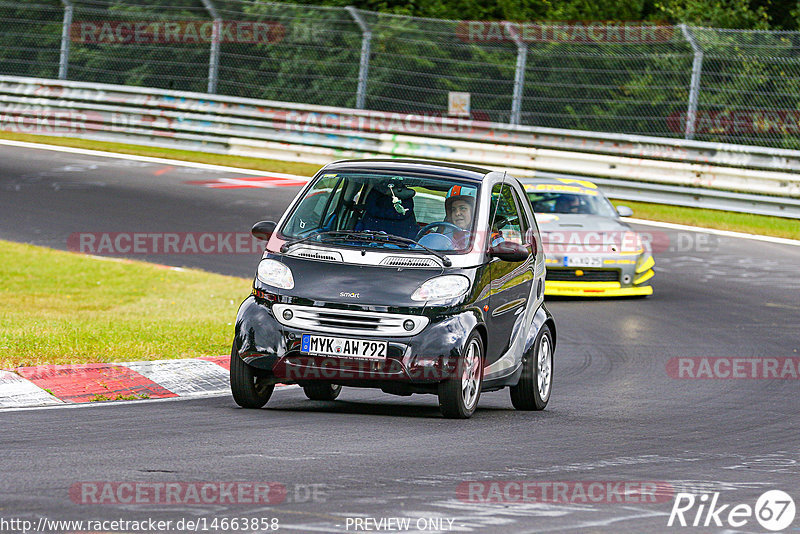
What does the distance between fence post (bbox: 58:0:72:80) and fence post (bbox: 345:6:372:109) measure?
18.9 feet

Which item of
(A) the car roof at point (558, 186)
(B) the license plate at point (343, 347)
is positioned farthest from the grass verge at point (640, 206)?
(B) the license plate at point (343, 347)

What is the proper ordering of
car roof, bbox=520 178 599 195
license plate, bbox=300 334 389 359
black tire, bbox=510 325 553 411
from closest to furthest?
license plate, bbox=300 334 389 359 < black tire, bbox=510 325 553 411 < car roof, bbox=520 178 599 195

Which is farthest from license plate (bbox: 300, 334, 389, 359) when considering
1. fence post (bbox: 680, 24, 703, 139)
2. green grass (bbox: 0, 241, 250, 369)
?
fence post (bbox: 680, 24, 703, 139)

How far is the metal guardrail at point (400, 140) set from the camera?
22625 millimetres

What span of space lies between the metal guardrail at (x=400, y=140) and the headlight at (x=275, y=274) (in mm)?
15249

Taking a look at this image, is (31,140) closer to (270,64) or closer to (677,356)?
(270,64)

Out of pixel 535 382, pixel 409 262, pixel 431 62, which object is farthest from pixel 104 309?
pixel 431 62

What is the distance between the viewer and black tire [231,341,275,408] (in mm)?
8513

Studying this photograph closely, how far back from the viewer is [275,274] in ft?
28.2

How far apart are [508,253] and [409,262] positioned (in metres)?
0.76

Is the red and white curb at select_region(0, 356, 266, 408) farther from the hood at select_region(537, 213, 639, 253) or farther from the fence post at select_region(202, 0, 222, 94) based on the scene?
the fence post at select_region(202, 0, 222, 94)

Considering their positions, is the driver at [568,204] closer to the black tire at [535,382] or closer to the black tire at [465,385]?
the black tire at [535,382]

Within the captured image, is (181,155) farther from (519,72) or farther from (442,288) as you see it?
(442,288)

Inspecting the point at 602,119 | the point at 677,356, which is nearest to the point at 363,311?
the point at 677,356
